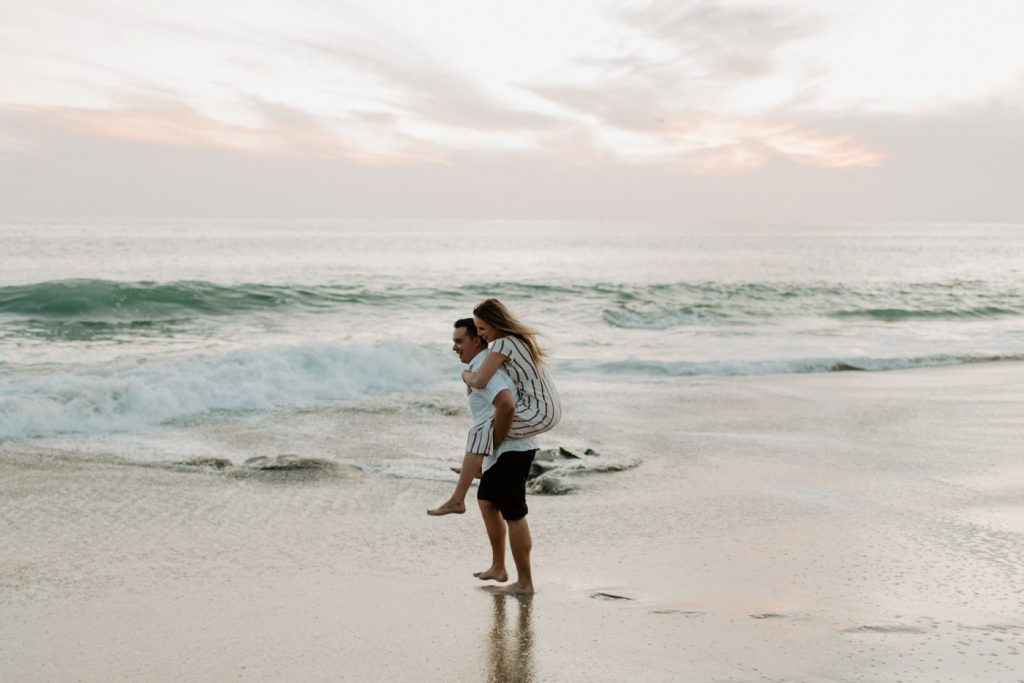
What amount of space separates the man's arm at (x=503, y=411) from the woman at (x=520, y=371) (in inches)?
→ 2.1

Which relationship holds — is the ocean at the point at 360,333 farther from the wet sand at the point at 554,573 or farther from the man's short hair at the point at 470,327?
the man's short hair at the point at 470,327

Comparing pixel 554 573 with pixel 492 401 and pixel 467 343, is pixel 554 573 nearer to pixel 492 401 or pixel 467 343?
pixel 492 401

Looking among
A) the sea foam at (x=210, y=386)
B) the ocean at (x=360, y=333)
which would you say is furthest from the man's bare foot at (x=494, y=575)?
the sea foam at (x=210, y=386)

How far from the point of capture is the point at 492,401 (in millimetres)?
4668

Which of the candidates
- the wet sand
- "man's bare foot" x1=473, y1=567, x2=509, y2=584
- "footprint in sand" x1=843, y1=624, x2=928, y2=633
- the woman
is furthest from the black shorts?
"footprint in sand" x1=843, y1=624, x2=928, y2=633

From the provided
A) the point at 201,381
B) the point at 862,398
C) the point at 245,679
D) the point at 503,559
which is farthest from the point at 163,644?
the point at 862,398

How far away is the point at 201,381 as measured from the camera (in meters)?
11.1

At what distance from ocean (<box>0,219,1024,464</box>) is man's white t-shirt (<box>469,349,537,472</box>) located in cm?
294

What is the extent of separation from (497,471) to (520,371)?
53 centimetres

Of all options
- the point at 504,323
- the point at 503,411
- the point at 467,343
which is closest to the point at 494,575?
the point at 503,411

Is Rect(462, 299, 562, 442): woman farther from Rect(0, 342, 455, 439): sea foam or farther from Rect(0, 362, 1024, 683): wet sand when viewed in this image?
Rect(0, 342, 455, 439): sea foam

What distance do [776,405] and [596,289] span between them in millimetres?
20980

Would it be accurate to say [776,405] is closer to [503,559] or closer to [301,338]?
[503,559]

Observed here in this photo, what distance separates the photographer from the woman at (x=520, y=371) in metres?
4.70
